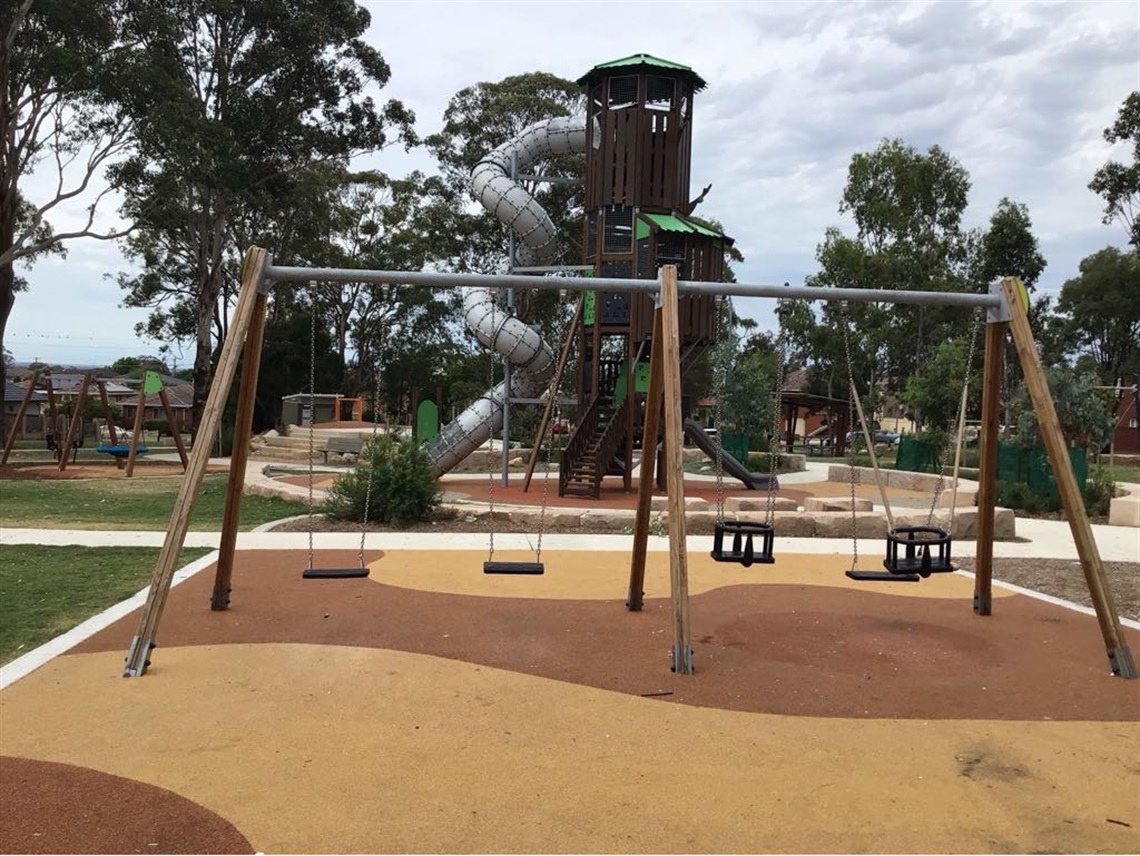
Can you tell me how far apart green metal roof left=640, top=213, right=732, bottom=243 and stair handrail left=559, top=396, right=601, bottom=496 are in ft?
12.1

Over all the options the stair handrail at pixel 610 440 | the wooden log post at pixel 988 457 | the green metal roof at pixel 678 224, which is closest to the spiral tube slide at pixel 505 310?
the stair handrail at pixel 610 440

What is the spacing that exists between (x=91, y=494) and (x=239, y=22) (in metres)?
19.1

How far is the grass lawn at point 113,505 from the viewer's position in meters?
12.1

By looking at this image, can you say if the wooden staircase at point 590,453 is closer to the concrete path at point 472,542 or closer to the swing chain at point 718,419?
the swing chain at point 718,419

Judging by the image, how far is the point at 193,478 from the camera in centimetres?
577

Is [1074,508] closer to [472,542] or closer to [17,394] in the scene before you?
[472,542]

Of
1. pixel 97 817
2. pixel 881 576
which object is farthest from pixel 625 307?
pixel 97 817

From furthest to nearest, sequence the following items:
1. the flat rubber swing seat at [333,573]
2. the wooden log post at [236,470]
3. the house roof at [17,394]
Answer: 1. the house roof at [17,394]
2. the wooden log post at [236,470]
3. the flat rubber swing seat at [333,573]

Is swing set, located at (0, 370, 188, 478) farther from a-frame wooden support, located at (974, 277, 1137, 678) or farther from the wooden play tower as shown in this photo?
a-frame wooden support, located at (974, 277, 1137, 678)

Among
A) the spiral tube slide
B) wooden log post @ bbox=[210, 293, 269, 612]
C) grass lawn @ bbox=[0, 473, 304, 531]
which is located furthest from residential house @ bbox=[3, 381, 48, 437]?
wooden log post @ bbox=[210, 293, 269, 612]

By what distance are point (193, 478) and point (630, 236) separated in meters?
12.7

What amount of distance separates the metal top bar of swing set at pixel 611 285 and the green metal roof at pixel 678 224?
962 centimetres

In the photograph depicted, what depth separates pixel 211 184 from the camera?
26.7 meters

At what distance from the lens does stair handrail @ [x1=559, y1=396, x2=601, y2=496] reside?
649 inches
